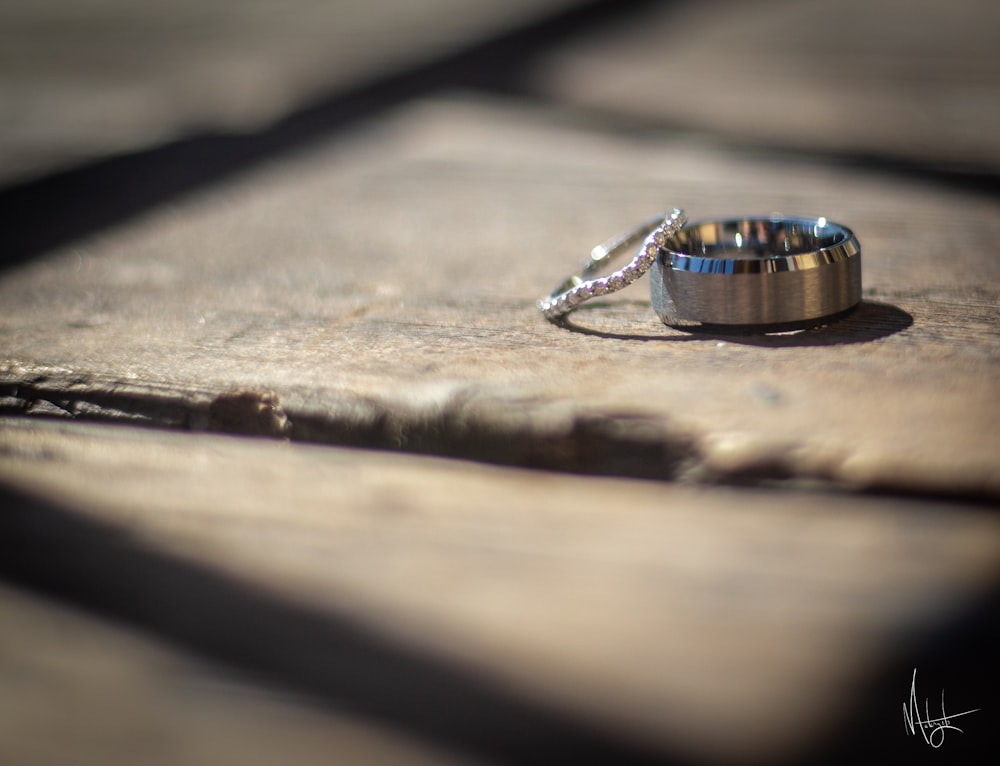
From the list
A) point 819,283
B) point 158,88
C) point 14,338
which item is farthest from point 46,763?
point 158,88

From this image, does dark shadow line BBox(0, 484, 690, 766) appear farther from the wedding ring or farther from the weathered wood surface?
the wedding ring

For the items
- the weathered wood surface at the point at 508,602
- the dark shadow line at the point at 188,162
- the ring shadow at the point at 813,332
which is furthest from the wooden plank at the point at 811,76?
the weathered wood surface at the point at 508,602

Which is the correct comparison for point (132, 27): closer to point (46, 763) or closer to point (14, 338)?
point (14, 338)

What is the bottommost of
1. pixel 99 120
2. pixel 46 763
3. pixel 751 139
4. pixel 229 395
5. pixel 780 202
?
pixel 46 763
